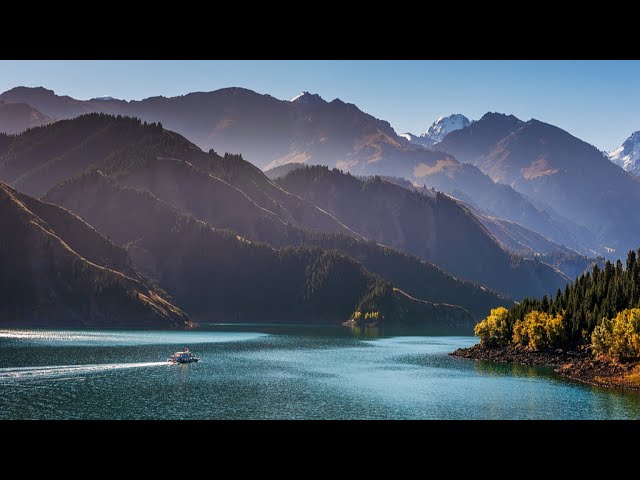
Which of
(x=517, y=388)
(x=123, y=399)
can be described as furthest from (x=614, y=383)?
(x=123, y=399)

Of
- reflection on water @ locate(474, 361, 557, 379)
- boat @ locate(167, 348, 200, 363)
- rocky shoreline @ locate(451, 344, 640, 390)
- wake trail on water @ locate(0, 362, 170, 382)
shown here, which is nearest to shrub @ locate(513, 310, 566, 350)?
rocky shoreline @ locate(451, 344, 640, 390)

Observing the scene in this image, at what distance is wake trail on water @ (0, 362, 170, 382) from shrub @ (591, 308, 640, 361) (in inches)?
4117

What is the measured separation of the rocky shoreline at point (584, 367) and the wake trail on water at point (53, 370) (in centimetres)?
9667

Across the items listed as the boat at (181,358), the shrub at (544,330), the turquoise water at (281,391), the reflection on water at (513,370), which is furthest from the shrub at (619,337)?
A: the boat at (181,358)

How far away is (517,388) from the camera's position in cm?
14525

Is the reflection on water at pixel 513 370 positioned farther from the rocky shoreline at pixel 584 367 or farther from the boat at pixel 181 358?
the boat at pixel 181 358

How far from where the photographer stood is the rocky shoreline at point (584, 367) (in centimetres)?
14488

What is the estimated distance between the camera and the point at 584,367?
163m

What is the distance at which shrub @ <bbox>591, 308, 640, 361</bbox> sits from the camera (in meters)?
153

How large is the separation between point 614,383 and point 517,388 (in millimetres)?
A: 18646

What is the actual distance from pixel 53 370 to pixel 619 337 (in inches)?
4663
